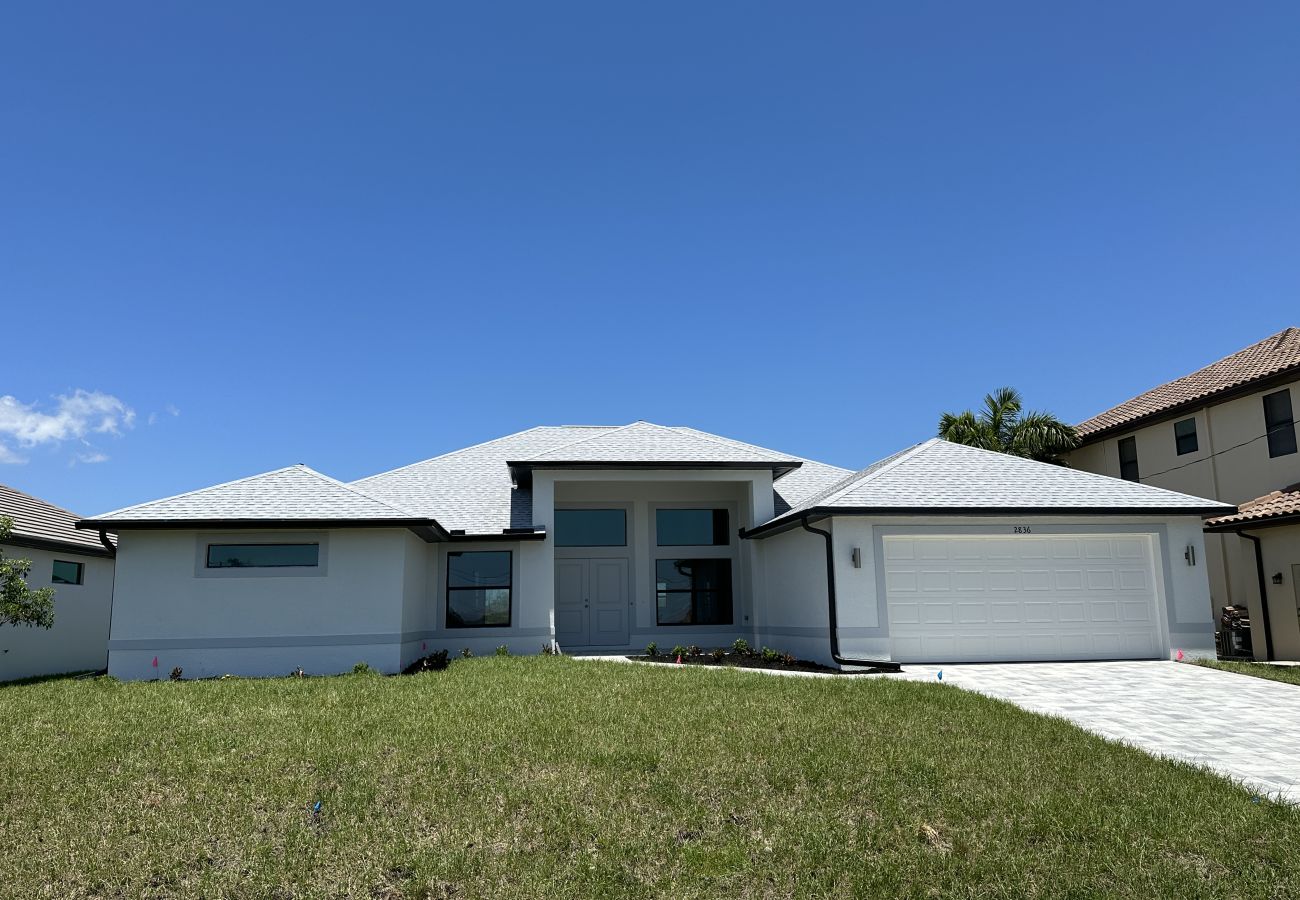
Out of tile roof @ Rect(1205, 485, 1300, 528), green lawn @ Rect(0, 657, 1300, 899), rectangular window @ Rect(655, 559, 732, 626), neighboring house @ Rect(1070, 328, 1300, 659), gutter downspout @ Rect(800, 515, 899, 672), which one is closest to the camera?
green lawn @ Rect(0, 657, 1300, 899)

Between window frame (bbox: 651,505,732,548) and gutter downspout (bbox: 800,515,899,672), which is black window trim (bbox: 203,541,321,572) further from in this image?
gutter downspout (bbox: 800,515,899,672)

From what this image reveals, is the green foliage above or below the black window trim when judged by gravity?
below

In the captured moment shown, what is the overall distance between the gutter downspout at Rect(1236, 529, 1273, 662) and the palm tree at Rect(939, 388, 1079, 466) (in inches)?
304

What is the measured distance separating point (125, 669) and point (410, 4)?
13311 mm

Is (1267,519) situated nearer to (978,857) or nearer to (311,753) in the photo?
(978,857)

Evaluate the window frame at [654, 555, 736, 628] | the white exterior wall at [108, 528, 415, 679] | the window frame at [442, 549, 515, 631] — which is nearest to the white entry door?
the window frame at [654, 555, 736, 628]

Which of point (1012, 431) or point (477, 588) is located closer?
point (477, 588)

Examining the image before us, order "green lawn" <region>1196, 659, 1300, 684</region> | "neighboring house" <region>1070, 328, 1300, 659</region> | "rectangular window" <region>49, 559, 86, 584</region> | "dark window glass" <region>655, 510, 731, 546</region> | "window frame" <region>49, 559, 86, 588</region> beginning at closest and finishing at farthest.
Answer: "green lawn" <region>1196, 659, 1300, 684</region> → "neighboring house" <region>1070, 328, 1300, 659</region> → "window frame" <region>49, 559, 86, 588</region> → "rectangular window" <region>49, 559, 86, 584</region> → "dark window glass" <region>655, 510, 731, 546</region>

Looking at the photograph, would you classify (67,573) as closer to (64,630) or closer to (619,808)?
(64,630)

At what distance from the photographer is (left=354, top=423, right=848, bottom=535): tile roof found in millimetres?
18766

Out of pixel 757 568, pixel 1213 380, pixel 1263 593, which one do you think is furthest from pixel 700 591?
pixel 1213 380

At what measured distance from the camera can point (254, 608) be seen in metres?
15.0

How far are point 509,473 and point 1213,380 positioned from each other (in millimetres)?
20506

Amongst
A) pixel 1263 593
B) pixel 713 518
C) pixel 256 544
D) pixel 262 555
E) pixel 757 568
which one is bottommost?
pixel 1263 593
